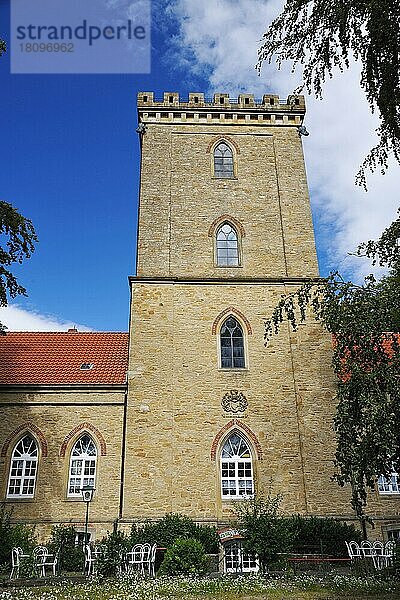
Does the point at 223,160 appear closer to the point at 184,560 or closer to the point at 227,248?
the point at 227,248

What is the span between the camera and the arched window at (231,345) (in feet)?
63.0

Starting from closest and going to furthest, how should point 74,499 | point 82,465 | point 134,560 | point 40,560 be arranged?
1. point 134,560
2. point 40,560
3. point 74,499
4. point 82,465

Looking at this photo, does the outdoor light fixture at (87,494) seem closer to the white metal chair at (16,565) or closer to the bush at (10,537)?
the bush at (10,537)

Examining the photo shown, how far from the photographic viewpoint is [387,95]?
738cm

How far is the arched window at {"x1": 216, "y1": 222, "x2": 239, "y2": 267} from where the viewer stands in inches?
832

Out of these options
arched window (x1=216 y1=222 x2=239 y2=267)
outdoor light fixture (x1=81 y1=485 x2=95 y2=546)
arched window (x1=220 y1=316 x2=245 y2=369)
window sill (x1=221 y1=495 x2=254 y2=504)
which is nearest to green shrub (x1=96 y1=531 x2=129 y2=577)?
outdoor light fixture (x1=81 y1=485 x2=95 y2=546)

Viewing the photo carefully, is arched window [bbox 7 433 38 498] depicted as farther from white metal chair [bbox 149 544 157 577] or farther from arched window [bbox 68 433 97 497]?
white metal chair [bbox 149 544 157 577]

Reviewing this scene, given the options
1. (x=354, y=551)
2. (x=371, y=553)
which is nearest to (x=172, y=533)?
(x=354, y=551)

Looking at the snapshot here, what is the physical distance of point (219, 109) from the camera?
23984mm

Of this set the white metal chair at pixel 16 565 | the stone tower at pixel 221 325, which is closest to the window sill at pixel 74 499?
the stone tower at pixel 221 325

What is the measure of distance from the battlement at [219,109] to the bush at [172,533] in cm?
1645

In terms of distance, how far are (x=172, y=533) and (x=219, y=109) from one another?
17.4 m

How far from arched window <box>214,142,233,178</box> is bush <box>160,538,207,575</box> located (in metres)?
14.7

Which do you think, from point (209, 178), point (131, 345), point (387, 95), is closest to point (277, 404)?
point (131, 345)
